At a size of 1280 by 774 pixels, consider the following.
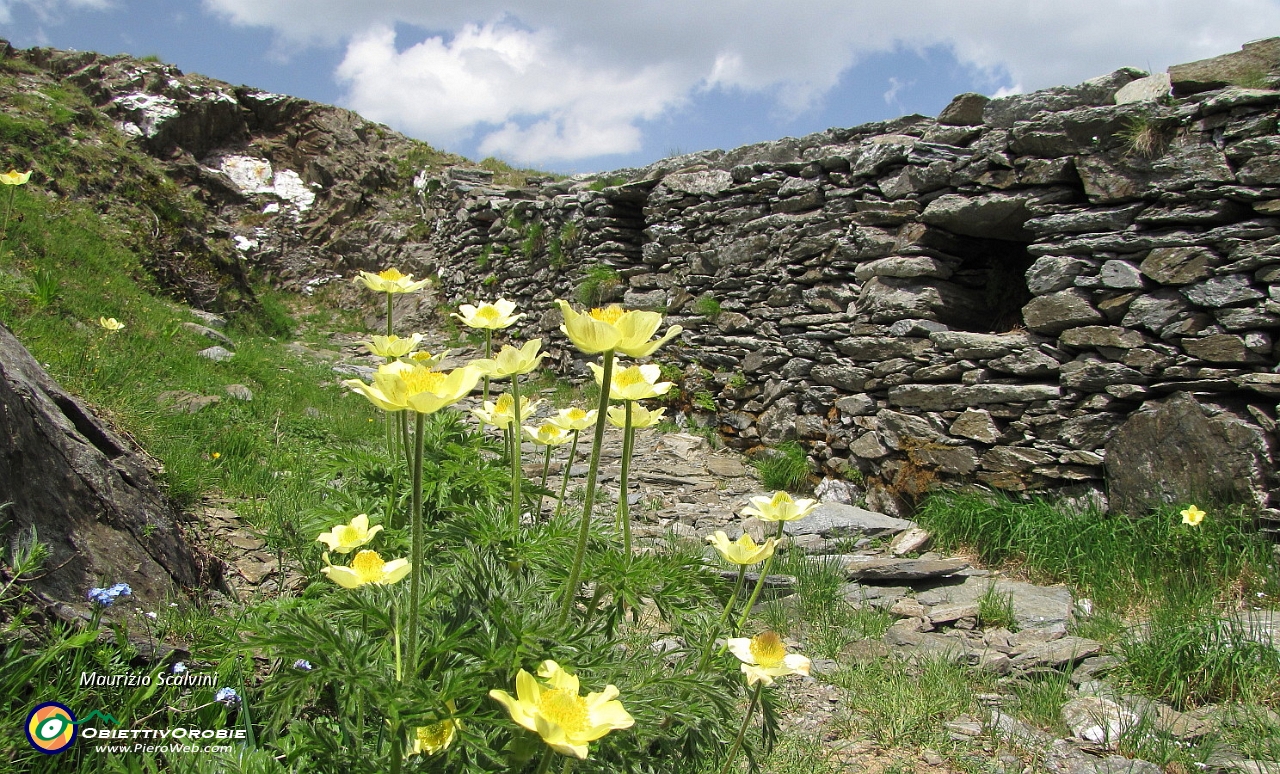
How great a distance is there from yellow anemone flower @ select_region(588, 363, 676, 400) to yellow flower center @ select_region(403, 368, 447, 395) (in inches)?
12.9

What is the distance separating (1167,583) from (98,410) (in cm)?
521

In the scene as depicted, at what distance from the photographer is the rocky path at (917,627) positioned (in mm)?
2436

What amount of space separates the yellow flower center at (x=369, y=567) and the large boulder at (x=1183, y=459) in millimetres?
4343

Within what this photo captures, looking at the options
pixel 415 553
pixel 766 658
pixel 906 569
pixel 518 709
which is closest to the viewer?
pixel 518 709

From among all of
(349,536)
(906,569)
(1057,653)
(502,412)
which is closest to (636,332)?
(502,412)

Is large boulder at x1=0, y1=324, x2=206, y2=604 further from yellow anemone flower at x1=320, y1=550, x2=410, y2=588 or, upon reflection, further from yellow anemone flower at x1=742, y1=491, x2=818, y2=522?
yellow anemone flower at x1=742, y1=491, x2=818, y2=522

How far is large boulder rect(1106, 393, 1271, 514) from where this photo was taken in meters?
3.73

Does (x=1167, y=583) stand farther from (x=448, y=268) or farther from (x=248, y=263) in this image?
(x=248, y=263)

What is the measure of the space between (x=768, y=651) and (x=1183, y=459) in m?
3.73

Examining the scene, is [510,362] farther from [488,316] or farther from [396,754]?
[396,754]

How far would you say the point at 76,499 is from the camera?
2098 mm

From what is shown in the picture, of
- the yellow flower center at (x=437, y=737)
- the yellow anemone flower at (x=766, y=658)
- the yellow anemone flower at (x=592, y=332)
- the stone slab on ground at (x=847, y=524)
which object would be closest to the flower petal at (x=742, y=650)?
the yellow anemone flower at (x=766, y=658)

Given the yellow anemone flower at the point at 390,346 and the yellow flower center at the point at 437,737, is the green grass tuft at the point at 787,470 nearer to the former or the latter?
the yellow anemone flower at the point at 390,346

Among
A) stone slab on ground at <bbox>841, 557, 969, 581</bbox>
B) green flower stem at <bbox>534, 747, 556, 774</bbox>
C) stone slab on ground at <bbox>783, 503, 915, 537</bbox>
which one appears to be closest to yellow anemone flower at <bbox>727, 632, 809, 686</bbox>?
green flower stem at <bbox>534, 747, 556, 774</bbox>
